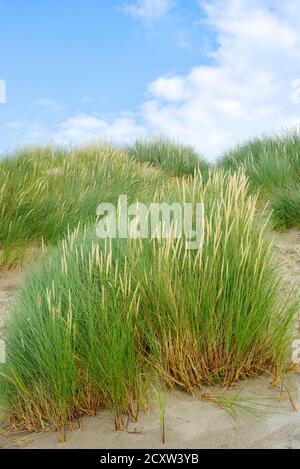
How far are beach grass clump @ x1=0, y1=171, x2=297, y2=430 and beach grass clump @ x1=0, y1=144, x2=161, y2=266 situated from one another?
8.62ft

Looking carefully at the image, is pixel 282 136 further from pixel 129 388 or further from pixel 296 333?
pixel 129 388

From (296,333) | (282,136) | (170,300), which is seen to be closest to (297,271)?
(296,333)

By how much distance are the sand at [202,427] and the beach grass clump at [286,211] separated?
3.96 metres

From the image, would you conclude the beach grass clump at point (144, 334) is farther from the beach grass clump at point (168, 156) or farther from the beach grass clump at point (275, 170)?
the beach grass clump at point (168, 156)

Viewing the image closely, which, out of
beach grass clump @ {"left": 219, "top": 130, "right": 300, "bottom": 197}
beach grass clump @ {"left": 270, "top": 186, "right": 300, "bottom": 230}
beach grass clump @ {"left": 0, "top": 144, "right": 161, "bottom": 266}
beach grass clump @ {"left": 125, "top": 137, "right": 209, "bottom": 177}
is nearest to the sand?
beach grass clump @ {"left": 0, "top": 144, "right": 161, "bottom": 266}

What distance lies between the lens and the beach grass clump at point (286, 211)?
6742mm

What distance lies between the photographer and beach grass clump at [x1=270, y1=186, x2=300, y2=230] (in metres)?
6.74

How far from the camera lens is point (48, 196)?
22.8 feet

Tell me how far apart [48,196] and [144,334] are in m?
4.16

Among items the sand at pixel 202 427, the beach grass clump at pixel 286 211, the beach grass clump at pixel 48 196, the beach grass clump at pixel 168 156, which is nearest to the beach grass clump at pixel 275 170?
the beach grass clump at pixel 286 211

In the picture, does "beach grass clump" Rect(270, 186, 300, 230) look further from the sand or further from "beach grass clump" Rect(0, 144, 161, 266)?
the sand

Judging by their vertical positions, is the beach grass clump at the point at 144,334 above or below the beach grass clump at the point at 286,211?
below

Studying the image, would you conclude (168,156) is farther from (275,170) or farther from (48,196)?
(48,196)

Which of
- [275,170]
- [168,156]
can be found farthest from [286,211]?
[168,156]
